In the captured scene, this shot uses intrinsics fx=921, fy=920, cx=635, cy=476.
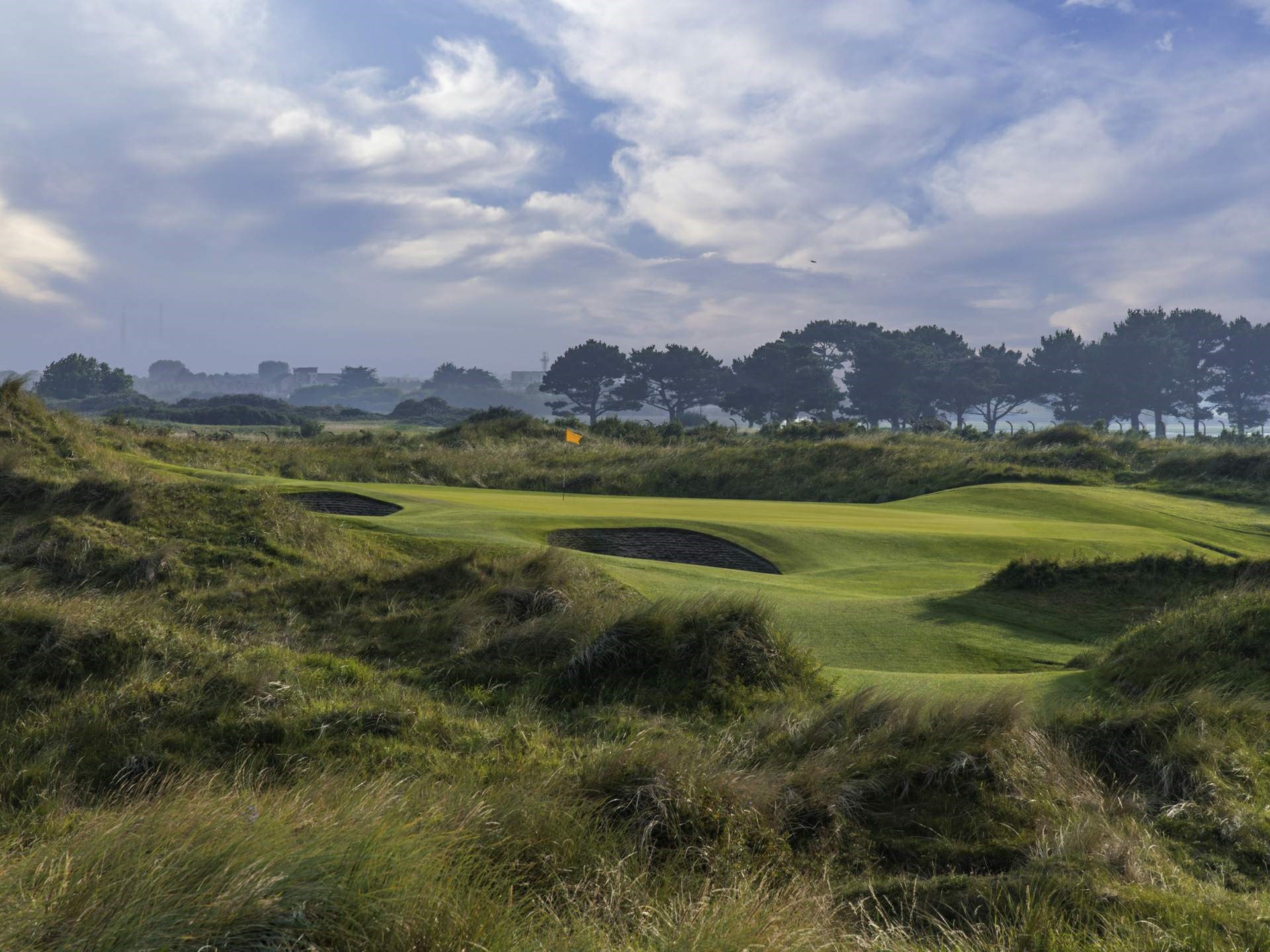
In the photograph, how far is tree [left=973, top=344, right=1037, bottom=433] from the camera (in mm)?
108000

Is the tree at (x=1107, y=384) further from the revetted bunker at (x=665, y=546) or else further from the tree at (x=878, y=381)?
the revetted bunker at (x=665, y=546)

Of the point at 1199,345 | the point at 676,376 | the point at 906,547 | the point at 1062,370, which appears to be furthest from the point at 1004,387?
the point at 906,547

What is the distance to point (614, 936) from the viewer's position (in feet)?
12.7

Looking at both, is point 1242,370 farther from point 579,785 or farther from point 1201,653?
point 579,785

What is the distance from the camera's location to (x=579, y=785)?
18.9ft

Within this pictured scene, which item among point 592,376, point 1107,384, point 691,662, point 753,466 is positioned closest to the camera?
point 691,662

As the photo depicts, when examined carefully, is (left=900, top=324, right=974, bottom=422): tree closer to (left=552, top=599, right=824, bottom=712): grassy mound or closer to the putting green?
the putting green

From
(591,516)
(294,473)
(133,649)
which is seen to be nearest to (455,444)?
(294,473)

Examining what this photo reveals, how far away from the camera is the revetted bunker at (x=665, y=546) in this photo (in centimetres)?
1811

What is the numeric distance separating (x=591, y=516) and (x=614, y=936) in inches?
643

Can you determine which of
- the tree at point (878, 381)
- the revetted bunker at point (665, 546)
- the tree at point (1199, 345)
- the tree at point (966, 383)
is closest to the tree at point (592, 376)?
the tree at point (878, 381)

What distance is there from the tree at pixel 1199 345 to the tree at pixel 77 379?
14424 centimetres

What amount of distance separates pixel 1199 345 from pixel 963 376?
33223 mm

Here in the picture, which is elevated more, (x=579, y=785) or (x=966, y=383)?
(x=966, y=383)
